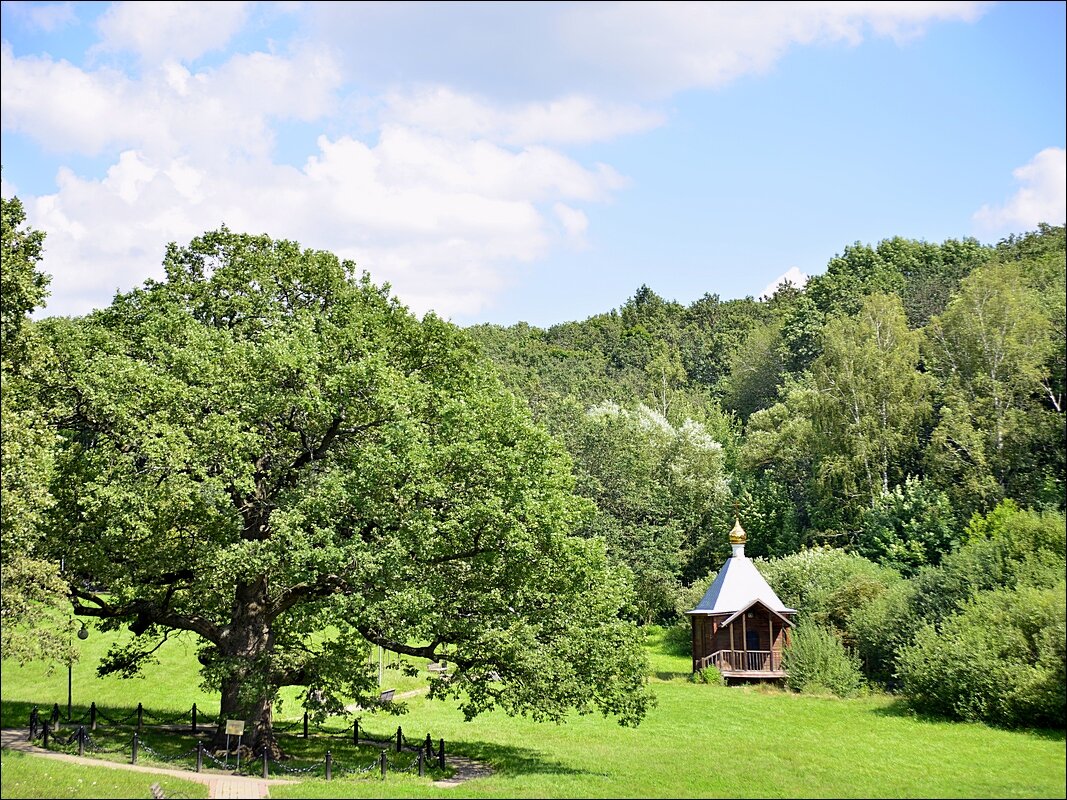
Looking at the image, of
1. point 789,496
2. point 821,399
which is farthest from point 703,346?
point 821,399

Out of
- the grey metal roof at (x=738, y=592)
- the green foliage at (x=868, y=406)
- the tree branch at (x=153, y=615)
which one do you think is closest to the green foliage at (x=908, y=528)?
the green foliage at (x=868, y=406)

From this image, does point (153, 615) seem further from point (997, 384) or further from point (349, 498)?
point (997, 384)

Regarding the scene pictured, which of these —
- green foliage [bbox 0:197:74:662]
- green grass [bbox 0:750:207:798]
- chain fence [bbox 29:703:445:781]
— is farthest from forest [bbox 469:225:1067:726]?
green grass [bbox 0:750:207:798]

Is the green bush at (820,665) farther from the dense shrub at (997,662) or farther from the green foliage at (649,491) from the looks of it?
the green foliage at (649,491)

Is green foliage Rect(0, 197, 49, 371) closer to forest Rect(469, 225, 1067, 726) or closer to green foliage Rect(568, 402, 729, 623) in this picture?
forest Rect(469, 225, 1067, 726)

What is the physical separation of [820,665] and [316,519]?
80.7 feet

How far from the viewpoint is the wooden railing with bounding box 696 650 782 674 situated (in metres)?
41.5

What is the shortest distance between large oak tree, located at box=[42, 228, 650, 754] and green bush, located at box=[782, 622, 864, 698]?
1685 centimetres

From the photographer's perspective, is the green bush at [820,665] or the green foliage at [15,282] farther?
the green bush at [820,665]

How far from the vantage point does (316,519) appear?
71.8ft

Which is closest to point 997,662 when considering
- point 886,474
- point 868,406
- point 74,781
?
point 886,474

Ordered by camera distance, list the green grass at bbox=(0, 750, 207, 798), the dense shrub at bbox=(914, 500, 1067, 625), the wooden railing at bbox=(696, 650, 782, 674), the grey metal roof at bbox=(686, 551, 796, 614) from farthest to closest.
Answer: the grey metal roof at bbox=(686, 551, 796, 614), the wooden railing at bbox=(696, 650, 782, 674), the dense shrub at bbox=(914, 500, 1067, 625), the green grass at bbox=(0, 750, 207, 798)

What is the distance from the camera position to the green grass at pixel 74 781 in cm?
1667

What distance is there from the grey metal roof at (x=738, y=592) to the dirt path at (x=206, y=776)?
1033 inches
